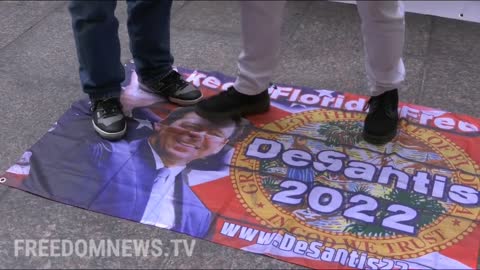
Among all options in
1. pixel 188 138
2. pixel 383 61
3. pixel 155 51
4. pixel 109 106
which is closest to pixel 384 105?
pixel 383 61

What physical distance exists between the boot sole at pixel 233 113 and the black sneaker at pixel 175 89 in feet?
0.31

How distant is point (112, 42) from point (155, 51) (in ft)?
0.71

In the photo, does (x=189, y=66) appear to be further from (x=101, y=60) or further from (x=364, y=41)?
(x=364, y=41)

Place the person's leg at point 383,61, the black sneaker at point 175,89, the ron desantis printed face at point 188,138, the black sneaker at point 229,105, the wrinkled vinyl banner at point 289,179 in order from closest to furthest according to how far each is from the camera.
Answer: the wrinkled vinyl banner at point 289,179 < the person's leg at point 383,61 < the ron desantis printed face at point 188,138 < the black sneaker at point 229,105 < the black sneaker at point 175,89

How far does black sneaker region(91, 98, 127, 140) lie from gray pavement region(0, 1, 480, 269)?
0.18 meters

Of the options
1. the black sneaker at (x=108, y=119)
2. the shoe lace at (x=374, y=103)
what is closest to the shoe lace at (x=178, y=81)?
the black sneaker at (x=108, y=119)

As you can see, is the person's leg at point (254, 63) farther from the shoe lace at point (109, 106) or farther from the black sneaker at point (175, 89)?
the shoe lace at point (109, 106)

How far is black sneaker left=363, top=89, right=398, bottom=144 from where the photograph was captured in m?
1.72

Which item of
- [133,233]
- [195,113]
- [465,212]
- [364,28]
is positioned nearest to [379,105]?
[364,28]

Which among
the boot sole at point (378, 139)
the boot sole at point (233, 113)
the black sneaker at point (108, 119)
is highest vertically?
the boot sole at point (378, 139)

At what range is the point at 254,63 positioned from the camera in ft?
5.45

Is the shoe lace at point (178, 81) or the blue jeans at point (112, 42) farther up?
the blue jeans at point (112, 42)

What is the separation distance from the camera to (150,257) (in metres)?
1.36

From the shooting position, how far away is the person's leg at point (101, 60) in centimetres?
158
